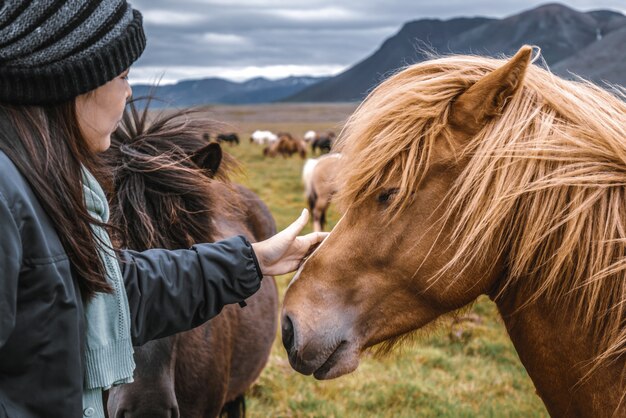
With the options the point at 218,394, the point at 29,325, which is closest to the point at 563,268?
the point at 29,325

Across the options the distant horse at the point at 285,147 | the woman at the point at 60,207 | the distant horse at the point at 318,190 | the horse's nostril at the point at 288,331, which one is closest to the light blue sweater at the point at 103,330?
the woman at the point at 60,207

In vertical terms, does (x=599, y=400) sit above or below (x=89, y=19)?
below

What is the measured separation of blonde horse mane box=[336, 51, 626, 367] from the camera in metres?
1.66

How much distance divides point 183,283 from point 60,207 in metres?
0.59

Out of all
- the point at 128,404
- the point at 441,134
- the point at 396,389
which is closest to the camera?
the point at 441,134

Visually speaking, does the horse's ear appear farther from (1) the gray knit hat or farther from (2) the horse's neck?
(1) the gray knit hat

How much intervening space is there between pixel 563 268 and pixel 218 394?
2.03 m

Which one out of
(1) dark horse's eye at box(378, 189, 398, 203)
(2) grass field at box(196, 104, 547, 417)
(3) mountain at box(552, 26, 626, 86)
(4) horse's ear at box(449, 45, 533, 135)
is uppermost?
(4) horse's ear at box(449, 45, 533, 135)

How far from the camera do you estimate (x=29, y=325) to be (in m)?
1.30

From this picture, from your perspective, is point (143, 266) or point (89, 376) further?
point (143, 266)

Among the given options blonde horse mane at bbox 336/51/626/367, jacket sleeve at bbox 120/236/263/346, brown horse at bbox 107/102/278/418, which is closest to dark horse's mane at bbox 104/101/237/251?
brown horse at bbox 107/102/278/418

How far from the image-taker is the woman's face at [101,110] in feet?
5.07

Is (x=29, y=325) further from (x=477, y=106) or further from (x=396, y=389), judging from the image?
(x=396, y=389)

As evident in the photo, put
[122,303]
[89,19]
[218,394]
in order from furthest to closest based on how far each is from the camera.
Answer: [218,394] < [122,303] < [89,19]
